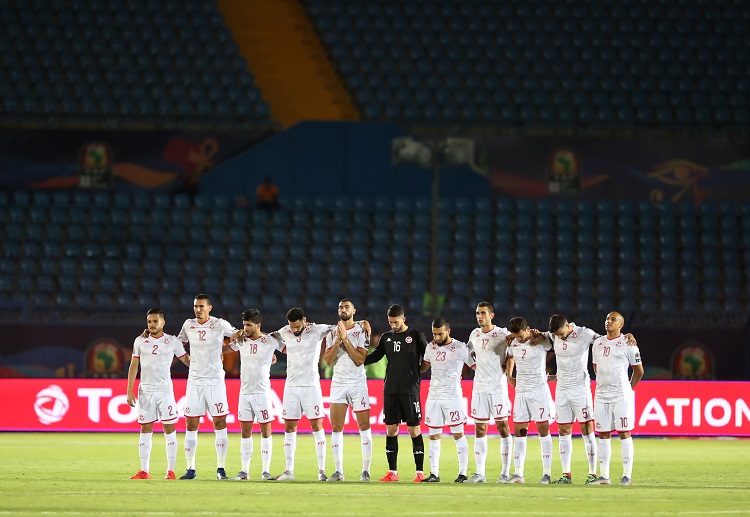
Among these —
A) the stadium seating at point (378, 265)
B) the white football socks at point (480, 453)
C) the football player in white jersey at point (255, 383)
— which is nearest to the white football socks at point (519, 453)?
the white football socks at point (480, 453)

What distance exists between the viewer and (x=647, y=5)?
35.3 meters

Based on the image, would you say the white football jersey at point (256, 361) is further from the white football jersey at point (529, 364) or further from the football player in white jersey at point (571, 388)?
the football player in white jersey at point (571, 388)

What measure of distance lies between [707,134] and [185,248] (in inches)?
527

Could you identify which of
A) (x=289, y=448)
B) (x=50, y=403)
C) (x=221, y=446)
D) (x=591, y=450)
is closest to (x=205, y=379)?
(x=221, y=446)

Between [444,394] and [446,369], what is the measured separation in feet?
0.97

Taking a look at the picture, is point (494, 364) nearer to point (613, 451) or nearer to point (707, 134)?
point (613, 451)

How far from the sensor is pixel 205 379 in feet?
50.5

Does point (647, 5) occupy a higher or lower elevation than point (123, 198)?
higher

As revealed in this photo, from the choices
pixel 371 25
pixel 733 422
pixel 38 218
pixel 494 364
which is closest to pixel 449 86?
pixel 371 25

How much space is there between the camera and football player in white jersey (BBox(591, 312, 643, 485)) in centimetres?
1495

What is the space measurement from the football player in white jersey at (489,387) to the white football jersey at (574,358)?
674 mm

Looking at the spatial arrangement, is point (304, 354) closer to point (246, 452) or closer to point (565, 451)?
point (246, 452)

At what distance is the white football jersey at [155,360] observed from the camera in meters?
15.4

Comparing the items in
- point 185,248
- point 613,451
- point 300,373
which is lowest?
point 613,451
